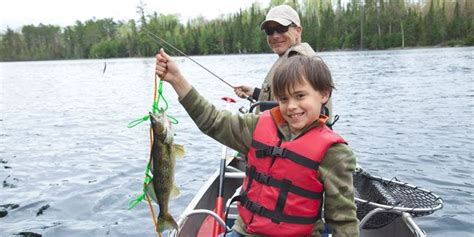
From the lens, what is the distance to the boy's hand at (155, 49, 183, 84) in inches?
113

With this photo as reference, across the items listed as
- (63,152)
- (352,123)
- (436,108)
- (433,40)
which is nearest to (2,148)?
(63,152)

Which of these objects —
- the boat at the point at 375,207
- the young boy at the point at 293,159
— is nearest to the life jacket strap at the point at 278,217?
the young boy at the point at 293,159

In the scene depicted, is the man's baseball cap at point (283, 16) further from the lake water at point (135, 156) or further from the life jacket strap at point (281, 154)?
the lake water at point (135, 156)

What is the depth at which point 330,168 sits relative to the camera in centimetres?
281

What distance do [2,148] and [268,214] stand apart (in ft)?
40.6

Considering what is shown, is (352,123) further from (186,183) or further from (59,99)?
(59,99)

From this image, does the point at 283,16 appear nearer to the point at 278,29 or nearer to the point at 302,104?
the point at 278,29

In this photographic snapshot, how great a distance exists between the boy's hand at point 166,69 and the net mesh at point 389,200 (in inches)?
93.1

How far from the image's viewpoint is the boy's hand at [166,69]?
288 cm

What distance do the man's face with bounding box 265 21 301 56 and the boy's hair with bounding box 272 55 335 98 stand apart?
227 cm

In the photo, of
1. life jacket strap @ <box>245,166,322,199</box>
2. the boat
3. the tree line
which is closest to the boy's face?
life jacket strap @ <box>245,166,322,199</box>

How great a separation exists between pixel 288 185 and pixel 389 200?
202 cm

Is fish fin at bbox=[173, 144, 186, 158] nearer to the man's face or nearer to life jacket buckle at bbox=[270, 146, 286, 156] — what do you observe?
life jacket buckle at bbox=[270, 146, 286, 156]

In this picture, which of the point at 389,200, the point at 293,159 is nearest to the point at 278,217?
the point at 293,159
